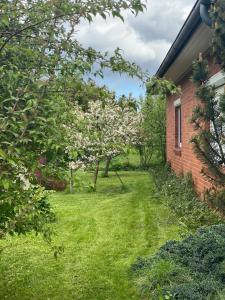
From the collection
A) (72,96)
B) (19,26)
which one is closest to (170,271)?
(72,96)

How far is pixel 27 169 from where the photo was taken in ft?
9.25

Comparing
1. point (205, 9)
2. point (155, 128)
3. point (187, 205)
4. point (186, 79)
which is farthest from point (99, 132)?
point (155, 128)

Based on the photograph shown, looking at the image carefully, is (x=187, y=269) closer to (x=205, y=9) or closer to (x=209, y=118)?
(x=209, y=118)

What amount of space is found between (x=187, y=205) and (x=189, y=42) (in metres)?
2.98

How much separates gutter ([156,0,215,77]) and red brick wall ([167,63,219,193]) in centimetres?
59

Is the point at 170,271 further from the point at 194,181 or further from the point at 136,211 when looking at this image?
the point at 194,181

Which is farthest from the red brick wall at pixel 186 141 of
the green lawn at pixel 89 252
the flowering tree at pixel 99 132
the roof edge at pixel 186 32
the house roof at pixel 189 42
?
the flowering tree at pixel 99 132

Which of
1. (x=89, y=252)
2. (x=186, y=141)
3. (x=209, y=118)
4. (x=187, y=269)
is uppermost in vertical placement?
(x=209, y=118)

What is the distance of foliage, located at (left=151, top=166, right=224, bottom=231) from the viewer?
728 centimetres

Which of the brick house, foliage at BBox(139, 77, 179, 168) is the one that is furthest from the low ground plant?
foliage at BBox(139, 77, 179, 168)

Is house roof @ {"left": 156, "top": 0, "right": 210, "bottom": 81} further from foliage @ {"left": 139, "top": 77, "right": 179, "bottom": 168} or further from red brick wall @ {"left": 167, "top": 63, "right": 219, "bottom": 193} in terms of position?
foliage @ {"left": 139, "top": 77, "right": 179, "bottom": 168}

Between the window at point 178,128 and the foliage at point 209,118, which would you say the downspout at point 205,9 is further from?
the window at point 178,128

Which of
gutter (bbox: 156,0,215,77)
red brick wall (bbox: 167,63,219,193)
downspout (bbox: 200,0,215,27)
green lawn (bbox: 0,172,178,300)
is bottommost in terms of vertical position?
green lawn (bbox: 0,172,178,300)

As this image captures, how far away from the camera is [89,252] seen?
249 inches
